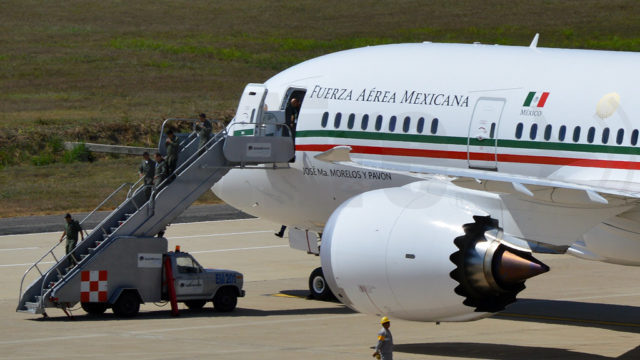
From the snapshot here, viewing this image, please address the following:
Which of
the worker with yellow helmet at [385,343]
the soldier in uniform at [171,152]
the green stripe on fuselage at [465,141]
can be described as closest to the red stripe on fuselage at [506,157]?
the green stripe on fuselage at [465,141]

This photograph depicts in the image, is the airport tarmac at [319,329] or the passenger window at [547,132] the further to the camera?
the passenger window at [547,132]

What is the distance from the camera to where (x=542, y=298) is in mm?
36062

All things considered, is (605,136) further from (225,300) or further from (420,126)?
(225,300)

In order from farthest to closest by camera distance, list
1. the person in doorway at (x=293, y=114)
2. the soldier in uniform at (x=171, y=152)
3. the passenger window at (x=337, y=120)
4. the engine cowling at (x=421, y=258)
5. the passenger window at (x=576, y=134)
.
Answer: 1. the soldier in uniform at (x=171, y=152)
2. the person in doorway at (x=293, y=114)
3. the passenger window at (x=337, y=120)
4. the passenger window at (x=576, y=134)
5. the engine cowling at (x=421, y=258)

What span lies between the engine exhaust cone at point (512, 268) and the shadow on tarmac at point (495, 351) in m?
3.05

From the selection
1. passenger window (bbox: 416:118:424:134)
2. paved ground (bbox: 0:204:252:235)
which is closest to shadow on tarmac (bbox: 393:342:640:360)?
passenger window (bbox: 416:118:424:134)

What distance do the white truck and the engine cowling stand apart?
26.1 feet

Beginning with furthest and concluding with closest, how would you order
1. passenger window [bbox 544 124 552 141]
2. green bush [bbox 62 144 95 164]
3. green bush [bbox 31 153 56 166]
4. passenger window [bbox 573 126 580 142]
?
green bush [bbox 62 144 95 164] → green bush [bbox 31 153 56 166] → passenger window [bbox 544 124 552 141] → passenger window [bbox 573 126 580 142]

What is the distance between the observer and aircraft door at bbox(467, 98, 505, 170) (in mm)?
28109

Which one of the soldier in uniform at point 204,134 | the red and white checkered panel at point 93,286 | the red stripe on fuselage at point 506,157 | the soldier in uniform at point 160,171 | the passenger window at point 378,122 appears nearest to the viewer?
the red stripe on fuselage at point 506,157

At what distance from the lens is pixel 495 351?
2717 centimetres

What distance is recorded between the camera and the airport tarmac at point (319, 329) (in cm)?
2712

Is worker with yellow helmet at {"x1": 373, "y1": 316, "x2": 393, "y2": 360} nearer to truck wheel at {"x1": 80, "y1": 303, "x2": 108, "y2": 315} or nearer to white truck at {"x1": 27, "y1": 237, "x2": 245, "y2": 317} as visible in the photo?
white truck at {"x1": 27, "y1": 237, "x2": 245, "y2": 317}

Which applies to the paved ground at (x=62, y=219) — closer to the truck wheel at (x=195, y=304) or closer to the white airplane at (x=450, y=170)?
the truck wheel at (x=195, y=304)
